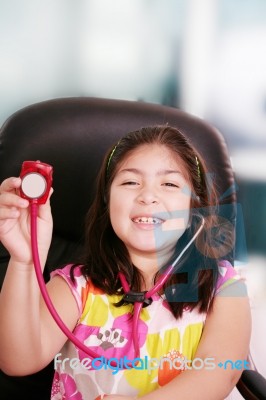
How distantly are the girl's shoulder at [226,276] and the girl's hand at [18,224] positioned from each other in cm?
38

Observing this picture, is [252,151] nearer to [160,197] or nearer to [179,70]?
[179,70]

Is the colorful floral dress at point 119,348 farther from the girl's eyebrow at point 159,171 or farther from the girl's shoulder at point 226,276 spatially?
the girl's eyebrow at point 159,171

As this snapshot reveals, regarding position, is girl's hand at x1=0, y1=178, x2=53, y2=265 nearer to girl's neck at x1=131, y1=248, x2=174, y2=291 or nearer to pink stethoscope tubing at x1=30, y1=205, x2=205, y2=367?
pink stethoscope tubing at x1=30, y1=205, x2=205, y2=367

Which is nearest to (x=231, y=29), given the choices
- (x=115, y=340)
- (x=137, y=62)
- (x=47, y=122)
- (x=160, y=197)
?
(x=137, y=62)

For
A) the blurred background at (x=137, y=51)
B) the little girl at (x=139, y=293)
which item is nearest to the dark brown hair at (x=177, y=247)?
the little girl at (x=139, y=293)

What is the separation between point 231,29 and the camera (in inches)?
67.8

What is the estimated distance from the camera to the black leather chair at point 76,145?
1257mm

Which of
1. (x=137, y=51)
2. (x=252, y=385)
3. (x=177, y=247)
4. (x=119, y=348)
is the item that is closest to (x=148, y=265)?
(x=177, y=247)

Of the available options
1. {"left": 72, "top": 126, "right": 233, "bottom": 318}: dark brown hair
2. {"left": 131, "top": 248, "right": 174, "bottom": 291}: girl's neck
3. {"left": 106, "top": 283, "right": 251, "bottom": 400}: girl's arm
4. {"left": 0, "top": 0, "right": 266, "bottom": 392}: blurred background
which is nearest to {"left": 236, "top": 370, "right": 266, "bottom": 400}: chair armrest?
{"left": 106, "top": 283, "right": 251, "bottom": 400}: girl's arm

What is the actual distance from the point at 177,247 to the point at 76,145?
1.14 ft

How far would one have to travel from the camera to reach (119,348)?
1028mm

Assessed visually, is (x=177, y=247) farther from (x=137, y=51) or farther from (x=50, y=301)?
(x=137, y=51)

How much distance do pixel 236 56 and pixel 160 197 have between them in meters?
0.88

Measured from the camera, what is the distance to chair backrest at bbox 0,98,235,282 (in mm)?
1258
